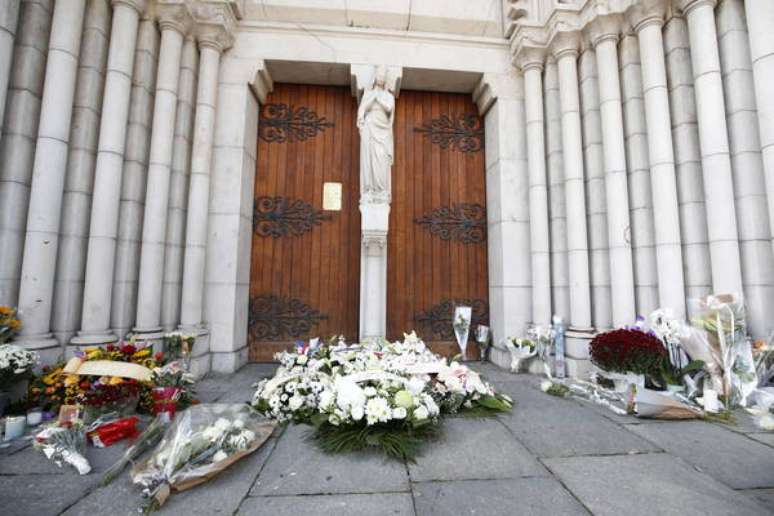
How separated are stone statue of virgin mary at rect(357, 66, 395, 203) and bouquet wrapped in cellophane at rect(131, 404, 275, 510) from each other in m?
2.92

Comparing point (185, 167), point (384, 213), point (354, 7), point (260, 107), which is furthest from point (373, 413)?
point (354, 7)

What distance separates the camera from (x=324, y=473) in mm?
1989

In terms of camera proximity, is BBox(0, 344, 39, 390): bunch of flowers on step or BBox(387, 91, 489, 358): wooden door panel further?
BBox(387, 91, 489, 358): wooden door panel

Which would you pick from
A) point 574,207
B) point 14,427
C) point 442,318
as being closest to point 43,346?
point 14,427

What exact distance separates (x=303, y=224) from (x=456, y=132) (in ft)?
8.73

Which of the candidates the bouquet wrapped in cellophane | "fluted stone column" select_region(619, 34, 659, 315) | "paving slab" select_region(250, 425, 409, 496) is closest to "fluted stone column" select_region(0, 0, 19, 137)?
the bouquet wrapped in cellophane

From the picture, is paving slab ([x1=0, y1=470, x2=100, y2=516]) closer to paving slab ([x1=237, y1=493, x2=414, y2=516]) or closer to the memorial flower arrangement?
paving slab ([x1=237, y1=493, x2=414, y2=516])

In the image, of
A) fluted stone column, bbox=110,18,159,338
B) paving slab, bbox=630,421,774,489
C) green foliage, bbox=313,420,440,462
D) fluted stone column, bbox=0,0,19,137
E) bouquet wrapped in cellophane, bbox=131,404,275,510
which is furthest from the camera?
fluted stone column, bbox=110,18,159,338

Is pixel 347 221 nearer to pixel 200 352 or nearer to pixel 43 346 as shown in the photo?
pixel 200 352

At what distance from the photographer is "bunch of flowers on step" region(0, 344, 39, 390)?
8.57 feet

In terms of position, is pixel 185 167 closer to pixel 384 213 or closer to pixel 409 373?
pixel 384 213

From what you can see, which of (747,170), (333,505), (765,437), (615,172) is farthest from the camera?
(615,172)

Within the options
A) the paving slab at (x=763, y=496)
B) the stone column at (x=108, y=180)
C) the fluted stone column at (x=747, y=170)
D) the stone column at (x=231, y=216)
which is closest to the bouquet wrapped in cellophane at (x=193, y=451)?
the stone column at (x=108, y=180)

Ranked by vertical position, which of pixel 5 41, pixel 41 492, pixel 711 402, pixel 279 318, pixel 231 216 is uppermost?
pixel 5 41
